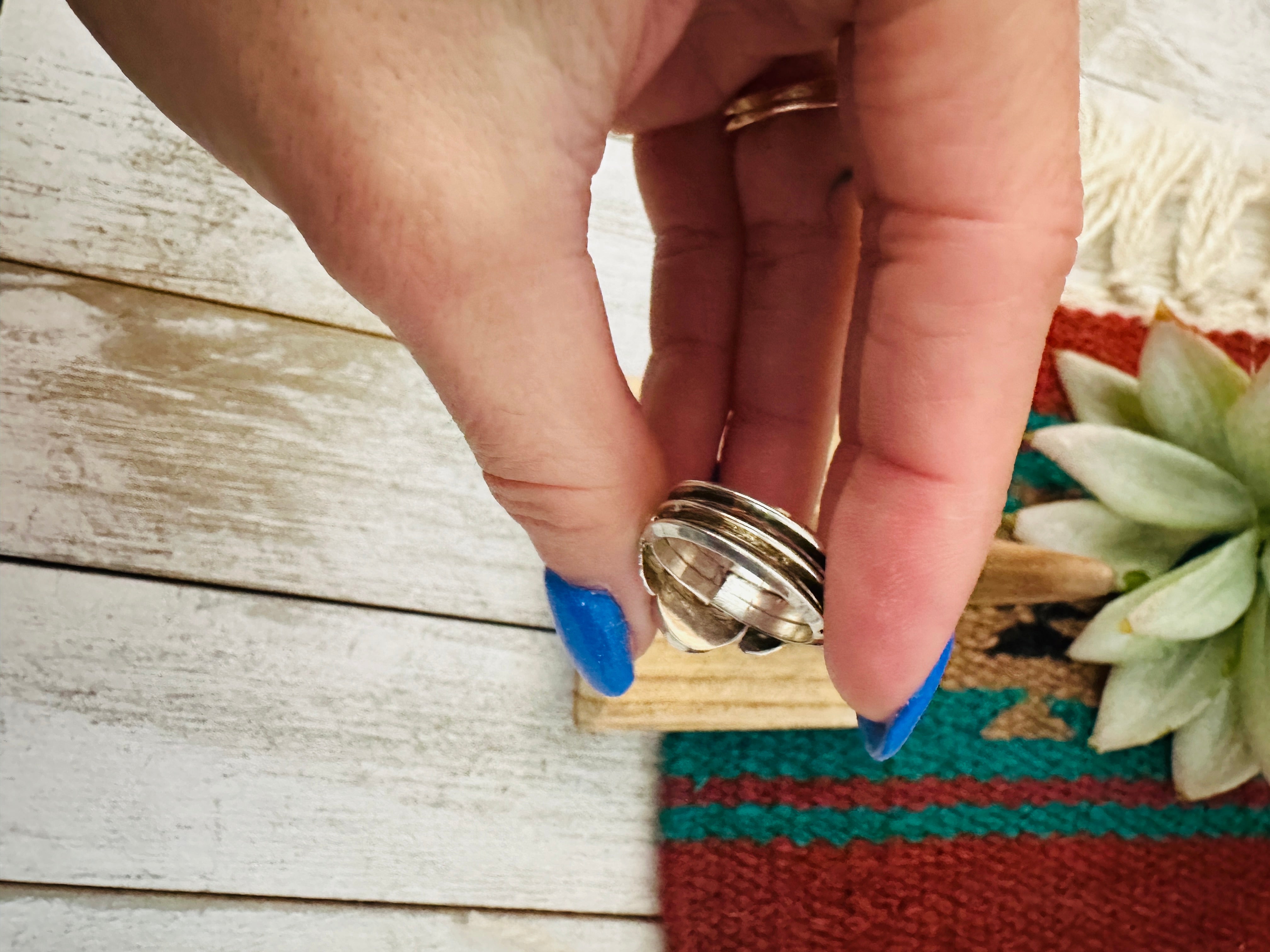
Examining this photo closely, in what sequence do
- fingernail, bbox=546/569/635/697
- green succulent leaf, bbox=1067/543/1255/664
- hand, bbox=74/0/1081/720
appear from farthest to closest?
green succulent leaf, bbox=1067/543/1255/664
fingernail, bbox=546/569/635/697
hand, bbox=74/0/1081/720

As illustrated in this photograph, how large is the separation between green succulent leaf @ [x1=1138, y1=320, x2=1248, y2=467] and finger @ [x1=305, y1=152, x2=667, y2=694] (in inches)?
10.4

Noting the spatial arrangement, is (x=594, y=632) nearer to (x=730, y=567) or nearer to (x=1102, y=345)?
(x=730, y=567)

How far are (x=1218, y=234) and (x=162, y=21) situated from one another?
0.53 m

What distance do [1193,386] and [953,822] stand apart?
23 cm

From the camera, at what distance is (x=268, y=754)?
360mm

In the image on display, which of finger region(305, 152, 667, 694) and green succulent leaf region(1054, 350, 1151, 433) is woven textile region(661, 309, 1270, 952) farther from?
finger region(305, 152, 667, 694)

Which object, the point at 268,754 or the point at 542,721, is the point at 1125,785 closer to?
the point at 542,721

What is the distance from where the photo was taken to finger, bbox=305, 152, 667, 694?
0.19 metres

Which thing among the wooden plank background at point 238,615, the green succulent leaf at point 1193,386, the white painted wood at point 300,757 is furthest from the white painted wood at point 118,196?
the green succulent leaf at point 1193,386

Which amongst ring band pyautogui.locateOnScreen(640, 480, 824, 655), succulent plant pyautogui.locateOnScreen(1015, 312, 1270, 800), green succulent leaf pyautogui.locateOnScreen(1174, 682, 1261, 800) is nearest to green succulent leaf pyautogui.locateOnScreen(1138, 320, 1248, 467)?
succulent plant pyautogui.locateOnScreen(1015, 312, 1270, 800)

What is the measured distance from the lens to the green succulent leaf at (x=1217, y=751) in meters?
0.40

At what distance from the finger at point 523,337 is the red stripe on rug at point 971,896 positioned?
0.19 m

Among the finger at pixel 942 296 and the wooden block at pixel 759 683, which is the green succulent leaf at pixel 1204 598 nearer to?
the wooden block at pixel 759 683

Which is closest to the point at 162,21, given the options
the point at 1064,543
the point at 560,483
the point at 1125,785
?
the point at 560,483
